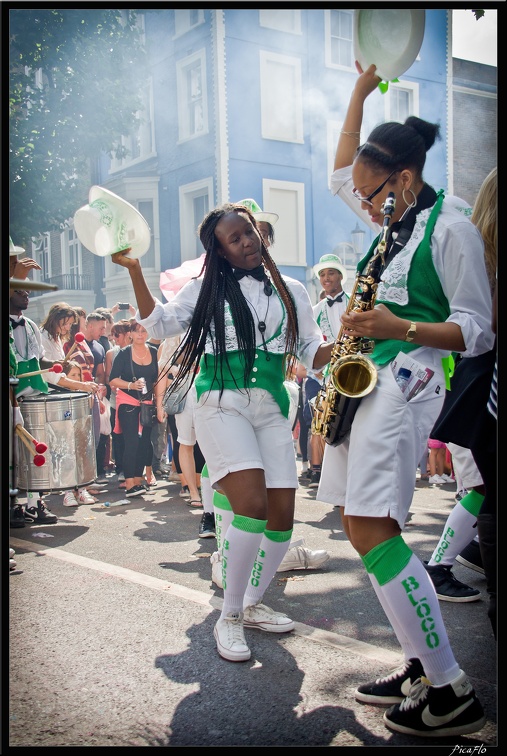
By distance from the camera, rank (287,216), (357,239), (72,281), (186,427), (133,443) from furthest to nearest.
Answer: (133,443) → (186,427) → (357,239) → (287,216) → (72,281)

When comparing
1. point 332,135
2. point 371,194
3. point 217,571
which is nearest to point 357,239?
point 332,135

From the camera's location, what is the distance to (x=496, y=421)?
2.82m

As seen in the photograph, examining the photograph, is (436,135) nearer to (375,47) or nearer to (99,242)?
(375,47)

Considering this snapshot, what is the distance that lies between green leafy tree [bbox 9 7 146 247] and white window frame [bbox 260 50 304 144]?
574 millimetres

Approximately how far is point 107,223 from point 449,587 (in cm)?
264

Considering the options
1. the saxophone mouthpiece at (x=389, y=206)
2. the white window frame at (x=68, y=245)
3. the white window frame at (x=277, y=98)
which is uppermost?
the white window frame at (x=277, y=98)

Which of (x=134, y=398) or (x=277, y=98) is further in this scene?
(x=134, y=398)

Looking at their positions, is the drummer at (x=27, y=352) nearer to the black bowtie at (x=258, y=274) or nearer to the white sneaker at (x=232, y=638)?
the black bowtie at (x=258, y=274)

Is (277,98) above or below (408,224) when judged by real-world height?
above

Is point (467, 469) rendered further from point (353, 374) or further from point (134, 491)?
point (134, 491)

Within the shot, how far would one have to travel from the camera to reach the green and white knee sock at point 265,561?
139 inches

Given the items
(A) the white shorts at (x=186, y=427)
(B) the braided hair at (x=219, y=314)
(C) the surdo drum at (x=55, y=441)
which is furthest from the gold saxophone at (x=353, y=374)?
(A) the white shorts at (x=186, y=427)

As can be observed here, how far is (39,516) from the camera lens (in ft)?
21.9

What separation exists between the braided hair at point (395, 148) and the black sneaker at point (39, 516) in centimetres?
505
